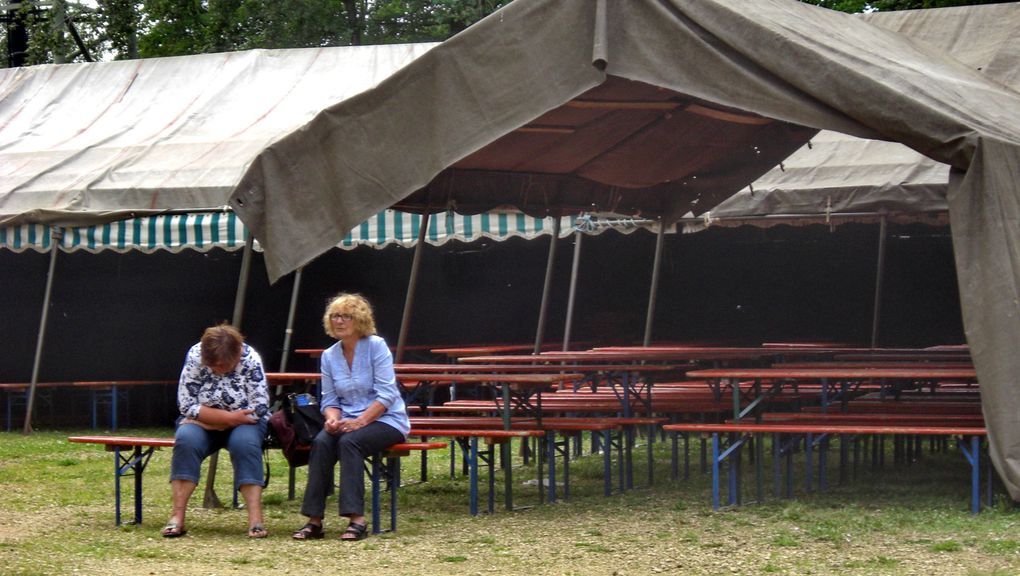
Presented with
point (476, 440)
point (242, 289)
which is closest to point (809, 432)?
point (476, 440)

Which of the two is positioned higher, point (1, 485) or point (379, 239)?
point (379, 239)

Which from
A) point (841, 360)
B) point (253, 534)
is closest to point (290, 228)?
point (253, 534)

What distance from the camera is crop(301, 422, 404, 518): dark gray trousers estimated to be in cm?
651

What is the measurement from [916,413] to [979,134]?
211 cm

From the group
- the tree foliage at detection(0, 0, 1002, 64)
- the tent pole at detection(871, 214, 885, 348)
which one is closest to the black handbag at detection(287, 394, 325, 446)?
the tent pole at detection(871, 214, 885, 348)

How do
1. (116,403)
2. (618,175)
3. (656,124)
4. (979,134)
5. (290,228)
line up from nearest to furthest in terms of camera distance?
(979,134)
(290,228)
(656,124)
(618,175)
(116,403)

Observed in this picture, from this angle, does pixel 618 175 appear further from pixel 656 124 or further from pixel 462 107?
pixel 462 107

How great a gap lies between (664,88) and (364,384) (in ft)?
6.93

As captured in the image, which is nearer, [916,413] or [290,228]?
[290,228]

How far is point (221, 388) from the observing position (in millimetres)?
6793

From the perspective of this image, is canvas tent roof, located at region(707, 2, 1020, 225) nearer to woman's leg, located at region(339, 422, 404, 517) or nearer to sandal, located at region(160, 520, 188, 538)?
woman's leg, located at region(339, 422, 404, 517)

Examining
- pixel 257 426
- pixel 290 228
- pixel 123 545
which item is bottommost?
pixel 123 545

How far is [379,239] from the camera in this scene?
12.1m

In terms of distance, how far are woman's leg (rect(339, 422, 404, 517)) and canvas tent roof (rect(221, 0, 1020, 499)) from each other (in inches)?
35.1
